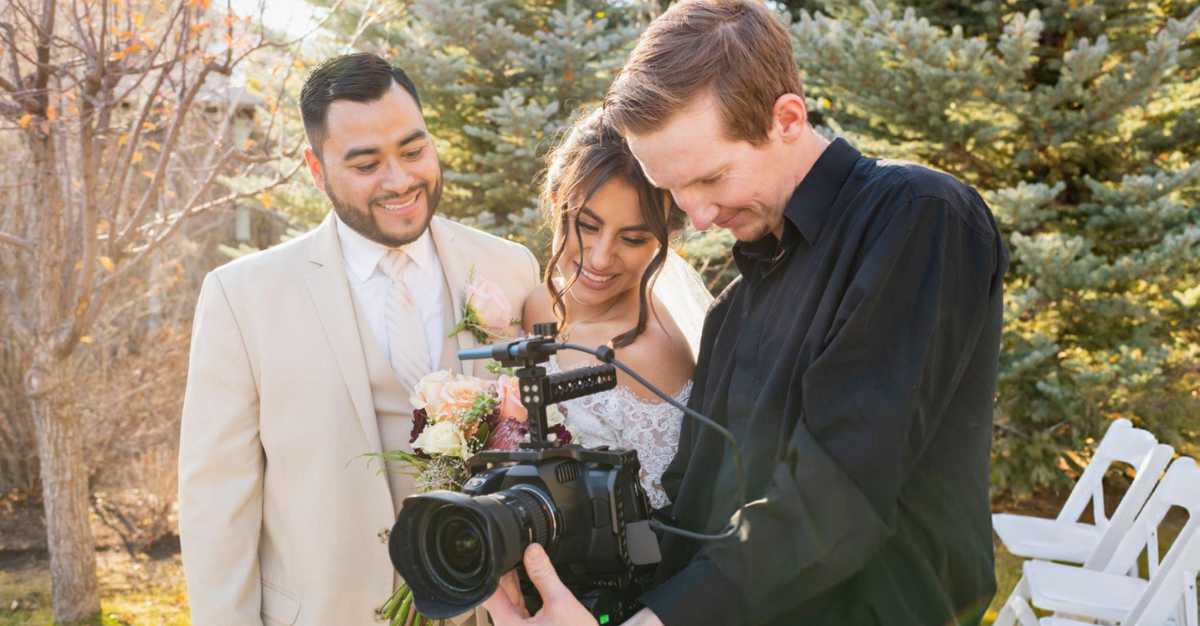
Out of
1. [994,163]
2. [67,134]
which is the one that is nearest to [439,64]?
[67,134]

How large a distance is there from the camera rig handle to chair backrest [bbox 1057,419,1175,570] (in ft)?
11.6

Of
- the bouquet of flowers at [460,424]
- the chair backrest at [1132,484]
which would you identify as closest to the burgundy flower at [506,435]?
the bouquet of flowers at [460,424]

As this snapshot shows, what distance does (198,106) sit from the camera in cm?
621

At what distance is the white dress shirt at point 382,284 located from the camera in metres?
2.75

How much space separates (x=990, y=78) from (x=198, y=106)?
187 inches

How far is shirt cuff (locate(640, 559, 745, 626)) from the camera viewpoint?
166 centimetres

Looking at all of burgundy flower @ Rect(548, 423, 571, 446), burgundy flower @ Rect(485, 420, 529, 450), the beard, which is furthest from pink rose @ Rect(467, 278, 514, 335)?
burgundy flower @ Rect(548, 423, 571, 446)

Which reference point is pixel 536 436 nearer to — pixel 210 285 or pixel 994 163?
pixel 210 285

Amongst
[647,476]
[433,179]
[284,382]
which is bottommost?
[647,476]

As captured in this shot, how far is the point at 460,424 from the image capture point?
214cm

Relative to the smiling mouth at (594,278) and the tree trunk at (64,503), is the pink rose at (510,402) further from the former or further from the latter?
the tree trunk at (64,503)

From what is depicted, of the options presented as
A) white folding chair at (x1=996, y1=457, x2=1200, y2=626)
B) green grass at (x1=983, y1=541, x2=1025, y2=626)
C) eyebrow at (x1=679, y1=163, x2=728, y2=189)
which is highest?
eyebrow at (x1=679, y1=163, x2=728, y2=189)

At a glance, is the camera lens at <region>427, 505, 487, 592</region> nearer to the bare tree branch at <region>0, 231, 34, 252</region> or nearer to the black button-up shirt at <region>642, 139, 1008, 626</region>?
the black button-up shirt at <region>642, 139, 1008, 626</region>

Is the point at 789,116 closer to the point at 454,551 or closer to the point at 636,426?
the point at 454,551
